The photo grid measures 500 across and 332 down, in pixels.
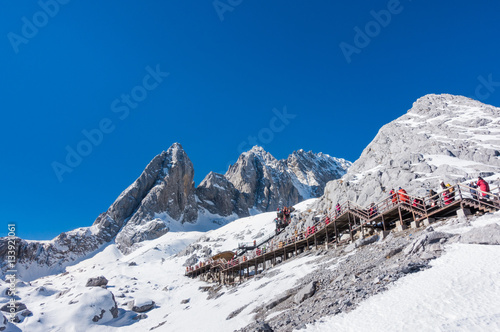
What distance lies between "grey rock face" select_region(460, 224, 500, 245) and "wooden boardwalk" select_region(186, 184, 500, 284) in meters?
3.58

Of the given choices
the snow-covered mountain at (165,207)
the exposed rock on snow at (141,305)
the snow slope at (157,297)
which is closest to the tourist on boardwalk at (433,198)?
the snow slope at (157,297)

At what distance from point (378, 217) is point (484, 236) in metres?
11.3

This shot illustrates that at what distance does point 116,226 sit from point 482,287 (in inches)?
5320

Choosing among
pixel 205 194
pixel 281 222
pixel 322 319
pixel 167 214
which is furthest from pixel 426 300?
pixel 205 194

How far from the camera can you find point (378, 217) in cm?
2219

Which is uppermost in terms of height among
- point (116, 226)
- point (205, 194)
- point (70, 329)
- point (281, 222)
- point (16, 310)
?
point (205, 194)

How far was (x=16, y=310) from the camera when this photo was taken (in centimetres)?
2989

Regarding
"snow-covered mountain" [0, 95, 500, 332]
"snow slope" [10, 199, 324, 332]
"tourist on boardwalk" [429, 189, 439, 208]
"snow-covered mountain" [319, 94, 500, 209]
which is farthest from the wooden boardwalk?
"snow-covered mountain" [319, 94, 500, 209]

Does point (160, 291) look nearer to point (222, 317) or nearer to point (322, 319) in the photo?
point (222, 317)

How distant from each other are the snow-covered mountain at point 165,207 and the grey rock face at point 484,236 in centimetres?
9961

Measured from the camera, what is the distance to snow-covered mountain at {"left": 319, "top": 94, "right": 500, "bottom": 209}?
142ft

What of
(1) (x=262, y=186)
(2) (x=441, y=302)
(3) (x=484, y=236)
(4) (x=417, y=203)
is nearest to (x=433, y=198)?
(4) (x=417, y=203)

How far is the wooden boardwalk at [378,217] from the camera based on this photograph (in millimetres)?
16247

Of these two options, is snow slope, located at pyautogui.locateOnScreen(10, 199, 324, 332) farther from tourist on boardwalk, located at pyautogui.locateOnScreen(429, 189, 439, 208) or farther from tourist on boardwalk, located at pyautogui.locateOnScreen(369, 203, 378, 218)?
tourist on boardwalk, located at pyautogui.locateOnScreen(429, 189, 439, 208)
